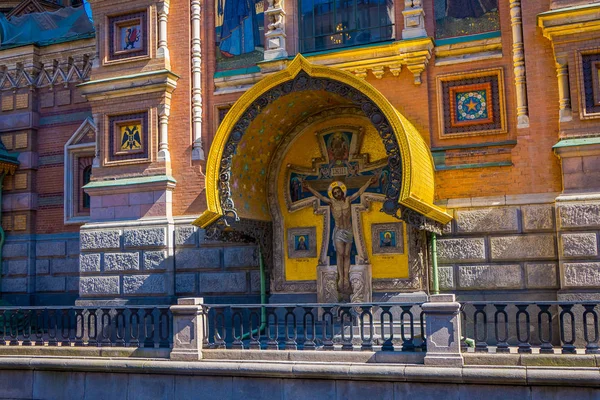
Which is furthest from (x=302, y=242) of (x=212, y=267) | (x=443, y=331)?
(x=443, y=331)

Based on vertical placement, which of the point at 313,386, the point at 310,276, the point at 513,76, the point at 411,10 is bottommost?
the point at 313,386

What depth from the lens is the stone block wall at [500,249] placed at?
1280 centimetres

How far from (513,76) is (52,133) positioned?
1185cm

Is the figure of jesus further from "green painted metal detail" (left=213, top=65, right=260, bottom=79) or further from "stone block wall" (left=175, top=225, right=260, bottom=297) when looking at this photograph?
"green painted metal detail" (left=213, top=65, right=260, bottom=79)

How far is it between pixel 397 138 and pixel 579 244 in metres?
3.67

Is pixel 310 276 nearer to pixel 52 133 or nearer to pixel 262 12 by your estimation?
pixel 262 12

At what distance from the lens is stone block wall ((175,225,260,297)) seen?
15.0m

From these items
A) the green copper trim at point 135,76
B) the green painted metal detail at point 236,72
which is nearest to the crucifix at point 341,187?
the green painted metal detail at point 236,72

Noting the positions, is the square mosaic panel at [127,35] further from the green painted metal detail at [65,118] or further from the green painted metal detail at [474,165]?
the green painted metal detail at [474,165]

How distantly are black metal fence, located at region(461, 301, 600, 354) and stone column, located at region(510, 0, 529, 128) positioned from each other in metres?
3.54

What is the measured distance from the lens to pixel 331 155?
14750mm

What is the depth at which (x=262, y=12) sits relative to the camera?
15.6 meters

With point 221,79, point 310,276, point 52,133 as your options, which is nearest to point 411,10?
point 221,79

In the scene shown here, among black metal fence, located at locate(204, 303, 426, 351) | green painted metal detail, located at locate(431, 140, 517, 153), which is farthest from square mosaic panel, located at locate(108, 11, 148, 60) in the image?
green painted metal detail, located at locate(431, 140, 517, 153)
